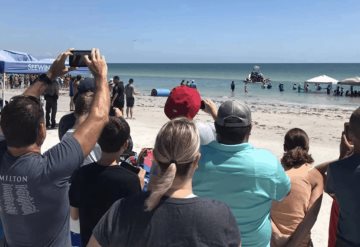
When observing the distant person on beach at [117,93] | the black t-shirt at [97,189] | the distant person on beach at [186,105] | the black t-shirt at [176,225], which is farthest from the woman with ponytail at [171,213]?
the distant person on beach at [117,93]

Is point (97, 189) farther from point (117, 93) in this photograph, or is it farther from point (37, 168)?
point (117, 93)

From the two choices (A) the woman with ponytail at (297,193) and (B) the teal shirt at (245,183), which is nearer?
(B) the teal shirt at (245,183)

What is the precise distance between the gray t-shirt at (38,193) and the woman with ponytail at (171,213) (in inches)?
18.4

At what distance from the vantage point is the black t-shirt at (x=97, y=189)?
2.62 metres

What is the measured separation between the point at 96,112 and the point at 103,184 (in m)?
0.60

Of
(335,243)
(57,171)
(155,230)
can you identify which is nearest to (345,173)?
(335,243)

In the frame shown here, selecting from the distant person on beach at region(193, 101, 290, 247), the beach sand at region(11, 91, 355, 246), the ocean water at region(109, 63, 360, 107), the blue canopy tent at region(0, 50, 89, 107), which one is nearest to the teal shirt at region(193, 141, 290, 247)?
the distant person on beach at region(193, 101, 290, 247)

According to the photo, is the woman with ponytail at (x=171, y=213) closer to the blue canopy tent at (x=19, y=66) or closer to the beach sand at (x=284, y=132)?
the beach sand at (x=284, y=132)

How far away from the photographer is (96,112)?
2219mm

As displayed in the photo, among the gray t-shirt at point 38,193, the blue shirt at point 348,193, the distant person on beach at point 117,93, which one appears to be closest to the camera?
the gray t-shirt at point 38,193

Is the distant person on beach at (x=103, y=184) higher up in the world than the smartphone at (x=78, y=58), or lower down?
lower down

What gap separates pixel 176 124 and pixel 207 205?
0.39 m

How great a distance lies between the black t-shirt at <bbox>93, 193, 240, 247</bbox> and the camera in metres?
1.75

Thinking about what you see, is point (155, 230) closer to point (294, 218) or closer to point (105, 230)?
point (105, 230)
